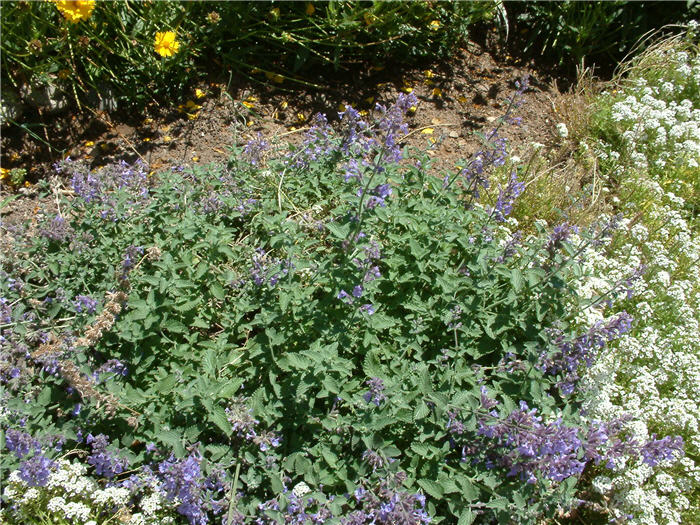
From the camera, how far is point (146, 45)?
13.9 ft

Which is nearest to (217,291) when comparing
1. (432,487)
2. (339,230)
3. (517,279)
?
(339,230)

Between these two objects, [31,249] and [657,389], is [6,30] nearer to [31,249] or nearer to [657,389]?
[31,249]

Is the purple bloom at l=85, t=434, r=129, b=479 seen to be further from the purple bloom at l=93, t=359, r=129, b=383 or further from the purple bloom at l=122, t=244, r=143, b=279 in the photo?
the purple bloom at l=122, t=244, r=143, b=279

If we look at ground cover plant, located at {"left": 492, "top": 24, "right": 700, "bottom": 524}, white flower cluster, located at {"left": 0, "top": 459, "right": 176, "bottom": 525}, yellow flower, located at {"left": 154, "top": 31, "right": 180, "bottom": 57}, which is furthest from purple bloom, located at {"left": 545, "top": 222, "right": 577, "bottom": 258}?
yellow flower, located at {"left": 154, "top": 31, "right": 180, "bottom": 57}

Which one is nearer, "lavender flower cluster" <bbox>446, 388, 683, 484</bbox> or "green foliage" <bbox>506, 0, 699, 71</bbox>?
"lavender flower cluster" <bbox>446, 388, 683, 484</bbox>

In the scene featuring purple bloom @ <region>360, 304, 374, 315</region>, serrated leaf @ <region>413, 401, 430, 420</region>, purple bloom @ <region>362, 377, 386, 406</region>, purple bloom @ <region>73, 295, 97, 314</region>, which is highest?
purple bloom @ <region>360, 304, 374, 315</region>

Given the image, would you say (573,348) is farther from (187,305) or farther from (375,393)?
(187,305)

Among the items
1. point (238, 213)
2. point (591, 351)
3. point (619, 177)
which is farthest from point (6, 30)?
point (619, 177)

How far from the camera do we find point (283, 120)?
4602mm

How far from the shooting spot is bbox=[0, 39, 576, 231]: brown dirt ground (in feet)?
14.1

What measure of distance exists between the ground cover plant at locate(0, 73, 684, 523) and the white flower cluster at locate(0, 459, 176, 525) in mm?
11

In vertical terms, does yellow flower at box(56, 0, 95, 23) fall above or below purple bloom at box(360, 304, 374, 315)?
above

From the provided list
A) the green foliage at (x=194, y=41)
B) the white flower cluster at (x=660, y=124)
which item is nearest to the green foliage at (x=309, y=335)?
the green foliage at (x=194, y=41)

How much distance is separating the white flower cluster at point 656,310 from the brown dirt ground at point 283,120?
748mm
